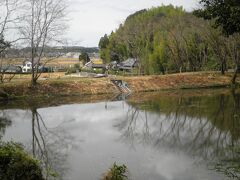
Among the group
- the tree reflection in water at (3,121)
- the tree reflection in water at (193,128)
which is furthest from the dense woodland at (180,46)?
the tree reflection in water at (3,121)

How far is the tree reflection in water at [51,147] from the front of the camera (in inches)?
564

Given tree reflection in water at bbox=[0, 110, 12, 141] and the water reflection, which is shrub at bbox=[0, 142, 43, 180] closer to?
the water reflection

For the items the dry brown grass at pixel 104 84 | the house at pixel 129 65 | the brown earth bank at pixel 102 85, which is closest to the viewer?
the brown earth bank at pixel 102 85

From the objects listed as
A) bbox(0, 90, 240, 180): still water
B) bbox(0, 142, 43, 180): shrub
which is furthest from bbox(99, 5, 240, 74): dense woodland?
bbox(0, 142, 43, 180): shrub

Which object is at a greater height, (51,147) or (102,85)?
(102,85)

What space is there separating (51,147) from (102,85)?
26500 mm

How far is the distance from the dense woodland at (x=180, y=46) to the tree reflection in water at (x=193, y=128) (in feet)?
61.1

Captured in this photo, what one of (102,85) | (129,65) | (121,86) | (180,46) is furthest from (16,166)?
(129,65)

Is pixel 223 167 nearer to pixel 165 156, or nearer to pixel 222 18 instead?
pixel 165 156

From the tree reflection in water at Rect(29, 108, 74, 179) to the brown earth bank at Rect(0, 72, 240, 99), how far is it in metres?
14.5

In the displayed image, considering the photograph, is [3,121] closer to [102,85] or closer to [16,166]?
[16,166]

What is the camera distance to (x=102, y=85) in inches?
1743

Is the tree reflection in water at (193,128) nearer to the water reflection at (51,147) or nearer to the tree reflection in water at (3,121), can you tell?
the water reflection at (51,147)

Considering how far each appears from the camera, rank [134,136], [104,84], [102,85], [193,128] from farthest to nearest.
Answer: [104,84]
[102,85]
[193,128]
[134,136]
